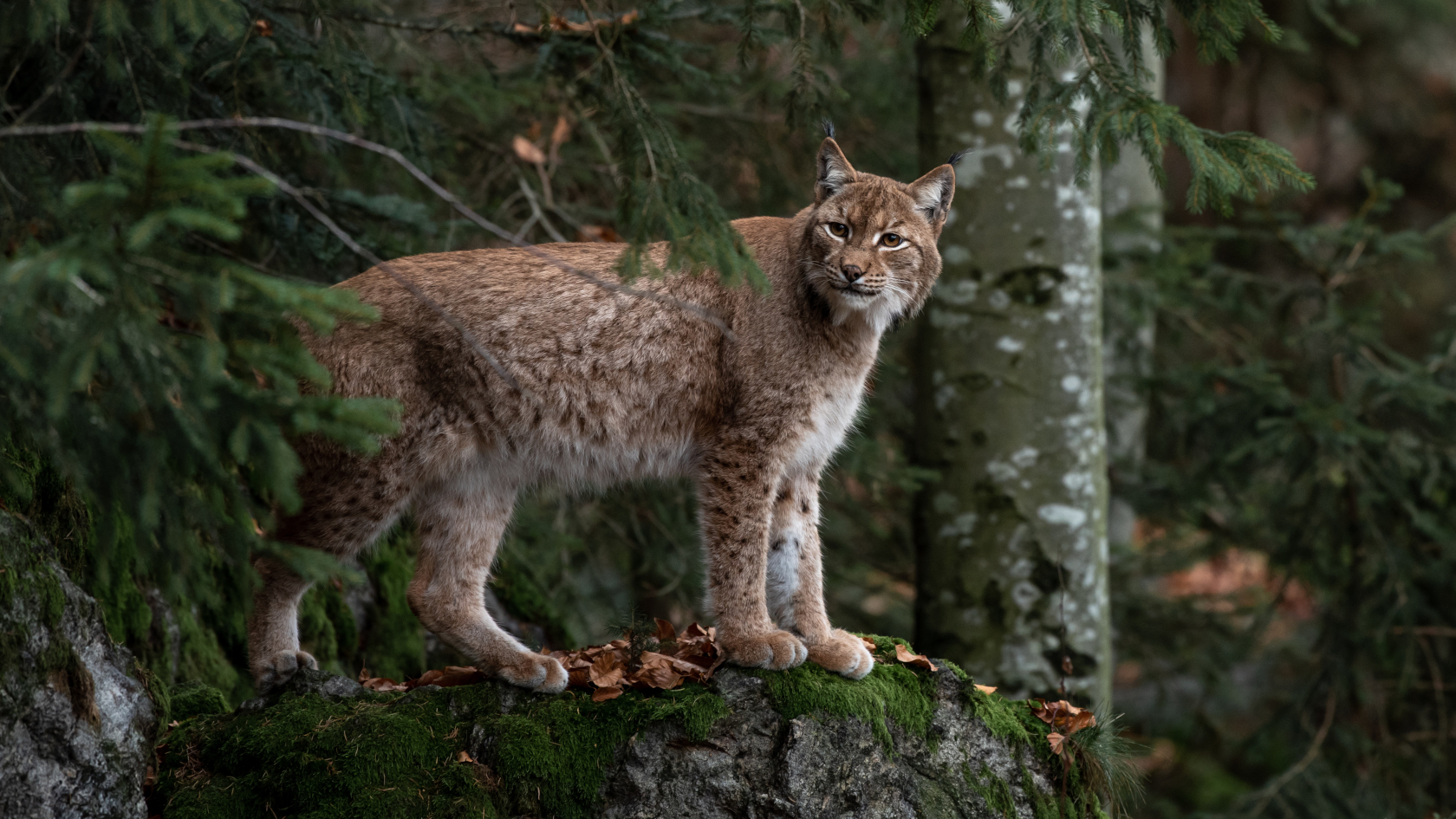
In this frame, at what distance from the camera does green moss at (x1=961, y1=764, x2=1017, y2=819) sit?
4.04 metres

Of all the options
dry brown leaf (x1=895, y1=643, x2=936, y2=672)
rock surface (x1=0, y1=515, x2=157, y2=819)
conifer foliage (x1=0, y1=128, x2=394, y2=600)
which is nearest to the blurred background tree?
conifer foliage (x1=0, y1=128, x2=394, y2=600)

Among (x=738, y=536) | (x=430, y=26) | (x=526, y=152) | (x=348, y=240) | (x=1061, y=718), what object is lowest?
(x=1061, y=718)

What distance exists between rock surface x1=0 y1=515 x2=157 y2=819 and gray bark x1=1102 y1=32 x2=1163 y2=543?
659 cm

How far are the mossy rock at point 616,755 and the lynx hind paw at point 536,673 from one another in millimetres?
45

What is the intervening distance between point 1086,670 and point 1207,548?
3613 mm

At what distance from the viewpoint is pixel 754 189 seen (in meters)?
8.07

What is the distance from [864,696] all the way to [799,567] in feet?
2.30

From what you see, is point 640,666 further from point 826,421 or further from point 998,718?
point 998,718

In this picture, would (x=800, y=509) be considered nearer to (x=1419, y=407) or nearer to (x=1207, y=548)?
(x=1419, y=407)

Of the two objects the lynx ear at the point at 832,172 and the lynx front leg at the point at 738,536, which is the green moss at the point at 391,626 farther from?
the lynx ear at the point at 832,172

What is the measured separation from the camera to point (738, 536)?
4379 millimetres

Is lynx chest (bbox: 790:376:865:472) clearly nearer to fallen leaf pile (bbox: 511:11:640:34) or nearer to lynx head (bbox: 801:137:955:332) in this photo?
lynx head (bbox: 801:137:955:332)

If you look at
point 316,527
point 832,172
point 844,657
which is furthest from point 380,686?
point 832,172

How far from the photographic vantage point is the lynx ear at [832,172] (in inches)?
180
